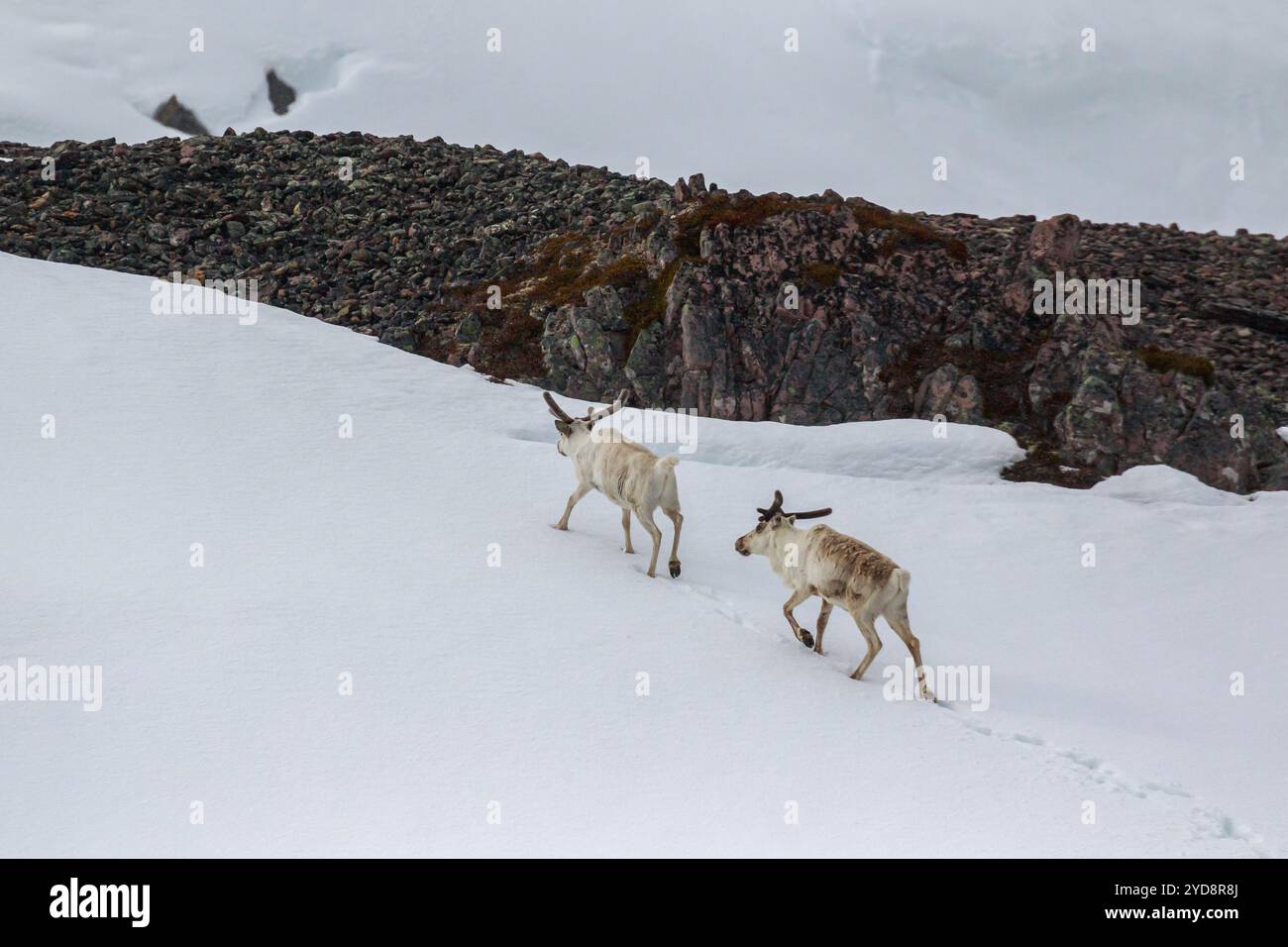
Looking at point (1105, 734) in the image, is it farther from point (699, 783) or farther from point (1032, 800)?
point (699, 783)

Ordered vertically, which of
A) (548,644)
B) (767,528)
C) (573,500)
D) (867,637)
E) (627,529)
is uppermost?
(573,500)

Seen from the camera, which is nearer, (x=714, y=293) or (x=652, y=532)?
(x=652, y=532)

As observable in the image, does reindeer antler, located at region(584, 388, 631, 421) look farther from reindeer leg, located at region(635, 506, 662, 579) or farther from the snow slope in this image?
reindeer leg, located at region(635, 506, 662, 579)

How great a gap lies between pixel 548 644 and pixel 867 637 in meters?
3.11

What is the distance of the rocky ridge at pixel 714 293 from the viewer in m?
20.5

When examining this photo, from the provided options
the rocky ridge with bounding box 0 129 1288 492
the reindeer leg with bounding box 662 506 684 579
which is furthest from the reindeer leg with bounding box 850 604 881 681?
the rocky ridge with bounding box 0 129 1288 492

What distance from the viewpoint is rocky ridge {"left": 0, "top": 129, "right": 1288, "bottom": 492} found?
20516 mm

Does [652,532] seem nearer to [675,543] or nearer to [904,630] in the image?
[675,543]

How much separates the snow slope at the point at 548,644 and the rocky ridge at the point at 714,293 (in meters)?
2.82

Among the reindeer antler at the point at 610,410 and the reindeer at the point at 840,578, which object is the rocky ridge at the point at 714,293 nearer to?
the reindeer antler at the point at 610,410

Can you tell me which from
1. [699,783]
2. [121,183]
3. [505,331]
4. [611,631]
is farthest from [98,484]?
[121,183]

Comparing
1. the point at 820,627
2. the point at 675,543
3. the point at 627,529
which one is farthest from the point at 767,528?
the point at 627,529

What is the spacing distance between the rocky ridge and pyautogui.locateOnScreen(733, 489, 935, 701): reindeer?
8.62m

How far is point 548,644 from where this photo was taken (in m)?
10.3
